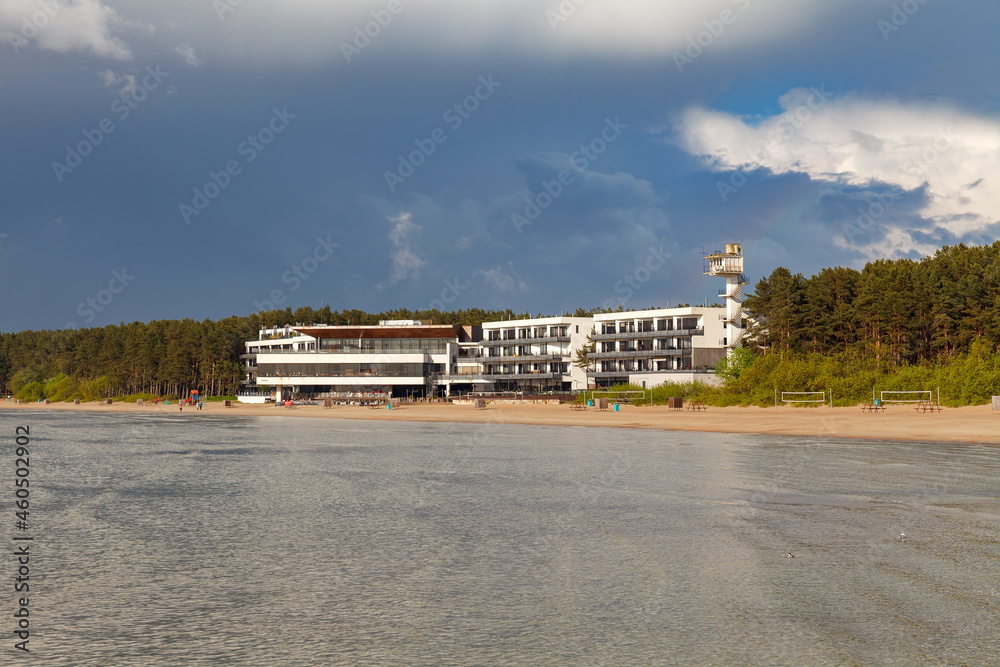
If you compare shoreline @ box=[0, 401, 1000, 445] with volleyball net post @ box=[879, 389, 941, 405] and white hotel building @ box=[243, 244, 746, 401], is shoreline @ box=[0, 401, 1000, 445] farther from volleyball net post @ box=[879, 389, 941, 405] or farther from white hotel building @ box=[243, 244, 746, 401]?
white hotel building @ box=[243, 244, 746, 401]

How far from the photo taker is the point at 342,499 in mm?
26312

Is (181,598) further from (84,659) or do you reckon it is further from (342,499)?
(342,499)

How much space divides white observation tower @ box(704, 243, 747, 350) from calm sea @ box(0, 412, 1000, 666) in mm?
86278

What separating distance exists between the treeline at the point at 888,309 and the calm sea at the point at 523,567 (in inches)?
2448

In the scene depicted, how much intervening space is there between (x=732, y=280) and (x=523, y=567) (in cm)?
10988

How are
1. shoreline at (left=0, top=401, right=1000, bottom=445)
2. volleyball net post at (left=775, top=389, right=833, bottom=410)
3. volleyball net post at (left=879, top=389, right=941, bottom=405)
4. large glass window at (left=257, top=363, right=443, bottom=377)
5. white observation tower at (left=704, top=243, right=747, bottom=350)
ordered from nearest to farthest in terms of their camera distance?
1. shoreline at (left=0, top=401, right=1000, bottom=445)
2. volleyball net post at (left=879, top=389, right=941, bottom=405)
3. volleyball net post at (left=775, top=389, right=833, bottom=410)
4. white observation tower at (left=704, top=243, right=747, bottom=350)
5. large glass window at (left=257, top=363, right=443, bottom=377)

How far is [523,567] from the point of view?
53.0 feet

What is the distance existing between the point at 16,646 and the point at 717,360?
4573 inches

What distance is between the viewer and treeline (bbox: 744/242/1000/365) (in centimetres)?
8769

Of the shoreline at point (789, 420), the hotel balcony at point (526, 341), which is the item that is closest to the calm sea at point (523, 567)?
the shoreline at point (789, 420)

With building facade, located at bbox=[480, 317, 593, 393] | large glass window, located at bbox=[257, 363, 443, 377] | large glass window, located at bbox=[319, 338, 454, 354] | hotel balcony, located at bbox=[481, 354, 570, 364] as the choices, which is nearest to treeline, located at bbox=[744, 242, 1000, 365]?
building facade, located at bbox=[480, 317, 593, 393]

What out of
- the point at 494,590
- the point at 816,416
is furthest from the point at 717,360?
the point at 494,590

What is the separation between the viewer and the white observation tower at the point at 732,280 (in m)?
119

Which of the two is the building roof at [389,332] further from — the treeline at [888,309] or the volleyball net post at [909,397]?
the volleyball net post at [909,397]
